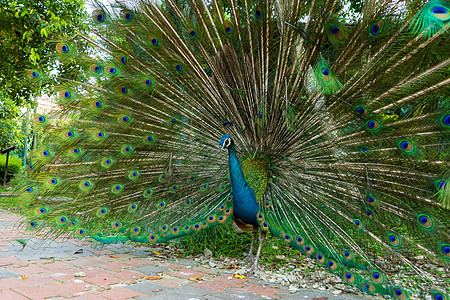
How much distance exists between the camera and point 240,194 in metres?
3.04

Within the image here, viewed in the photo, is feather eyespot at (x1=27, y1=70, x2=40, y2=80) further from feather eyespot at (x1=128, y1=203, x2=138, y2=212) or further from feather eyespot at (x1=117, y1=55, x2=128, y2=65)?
feather eyespot at (x1=128, y1=203, x2=138, y2=212)

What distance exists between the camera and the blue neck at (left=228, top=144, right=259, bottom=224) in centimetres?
305

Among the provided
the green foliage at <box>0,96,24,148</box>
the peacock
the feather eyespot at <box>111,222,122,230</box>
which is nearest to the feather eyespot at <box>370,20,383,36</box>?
the peacock

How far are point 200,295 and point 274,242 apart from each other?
86.2 inches

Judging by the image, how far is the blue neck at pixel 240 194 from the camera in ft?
10.0

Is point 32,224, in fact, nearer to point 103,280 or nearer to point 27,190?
point 27,190

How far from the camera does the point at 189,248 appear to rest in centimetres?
390

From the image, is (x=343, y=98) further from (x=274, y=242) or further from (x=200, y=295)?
(x=274, y=242)

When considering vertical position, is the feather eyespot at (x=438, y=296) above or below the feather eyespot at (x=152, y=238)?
above

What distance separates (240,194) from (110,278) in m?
1.35

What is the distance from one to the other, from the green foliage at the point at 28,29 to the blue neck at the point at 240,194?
14.1 feet

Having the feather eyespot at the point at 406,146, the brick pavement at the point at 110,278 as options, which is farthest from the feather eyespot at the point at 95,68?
the feather eyespot at the point at 406,146

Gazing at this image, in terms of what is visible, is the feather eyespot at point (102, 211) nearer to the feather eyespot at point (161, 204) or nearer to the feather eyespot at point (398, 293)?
the feather eyespot at point (161, 204)

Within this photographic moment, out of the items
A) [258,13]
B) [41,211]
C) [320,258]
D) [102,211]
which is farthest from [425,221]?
[41,211]
